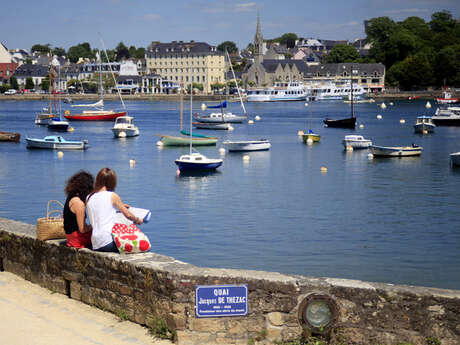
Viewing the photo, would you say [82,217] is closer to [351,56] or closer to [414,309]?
[414,309]

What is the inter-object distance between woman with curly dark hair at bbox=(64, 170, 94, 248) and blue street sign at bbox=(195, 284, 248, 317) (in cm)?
217

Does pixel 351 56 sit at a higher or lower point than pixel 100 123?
higher

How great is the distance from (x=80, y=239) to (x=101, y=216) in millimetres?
497

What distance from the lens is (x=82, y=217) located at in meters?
8.77

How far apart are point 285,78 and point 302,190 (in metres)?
165

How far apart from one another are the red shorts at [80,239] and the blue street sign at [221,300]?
2.12 m

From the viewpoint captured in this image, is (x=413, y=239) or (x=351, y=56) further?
(x=351, y=56)

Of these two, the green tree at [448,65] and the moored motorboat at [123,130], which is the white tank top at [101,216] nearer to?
the moored motorboat at [123,130]

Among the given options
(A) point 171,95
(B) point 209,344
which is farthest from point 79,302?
(A) point 171,95

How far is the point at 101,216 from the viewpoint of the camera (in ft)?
28.0

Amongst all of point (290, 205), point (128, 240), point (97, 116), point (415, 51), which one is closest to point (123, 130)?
point (97, 116)

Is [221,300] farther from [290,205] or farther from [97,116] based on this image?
[97,116]

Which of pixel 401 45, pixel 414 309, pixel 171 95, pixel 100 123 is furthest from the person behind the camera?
pixel 171 95

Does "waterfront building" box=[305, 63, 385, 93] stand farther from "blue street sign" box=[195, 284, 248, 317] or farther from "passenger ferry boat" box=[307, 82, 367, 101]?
"blue street sign" box=[195, 284, 248, 317]
